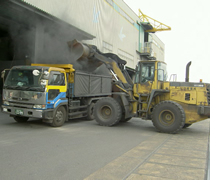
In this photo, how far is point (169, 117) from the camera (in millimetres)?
8383

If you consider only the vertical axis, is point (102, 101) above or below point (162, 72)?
below

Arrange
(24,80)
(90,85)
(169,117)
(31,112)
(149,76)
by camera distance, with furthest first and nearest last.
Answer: (90,85) < (149,76) < (169,117) < (24,80) < (31,112)

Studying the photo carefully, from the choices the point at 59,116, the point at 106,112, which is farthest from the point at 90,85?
the point at 59,116

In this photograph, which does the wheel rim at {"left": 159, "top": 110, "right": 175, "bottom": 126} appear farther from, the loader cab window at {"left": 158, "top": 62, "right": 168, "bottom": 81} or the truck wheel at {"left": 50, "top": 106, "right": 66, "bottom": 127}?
the truck wheel at {"left": 50, "top": 106, "right": 66, "bottom": 127}

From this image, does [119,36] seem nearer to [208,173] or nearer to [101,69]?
Result: [101,69]

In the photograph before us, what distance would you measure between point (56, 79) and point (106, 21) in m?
14.2

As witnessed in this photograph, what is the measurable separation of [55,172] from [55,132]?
12.2 feet

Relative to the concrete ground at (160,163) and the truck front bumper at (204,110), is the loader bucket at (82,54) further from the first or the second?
the truck front bumper at (204,110)

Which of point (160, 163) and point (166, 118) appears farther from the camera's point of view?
point (166, 118)

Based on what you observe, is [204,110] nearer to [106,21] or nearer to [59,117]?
[59,117]

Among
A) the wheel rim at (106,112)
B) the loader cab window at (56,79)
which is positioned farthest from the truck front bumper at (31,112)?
the wheel rim at (106,112)

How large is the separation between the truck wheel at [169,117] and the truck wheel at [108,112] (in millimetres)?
1636

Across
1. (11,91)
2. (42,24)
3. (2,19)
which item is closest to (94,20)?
(42,24)

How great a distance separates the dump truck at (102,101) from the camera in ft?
26.0
